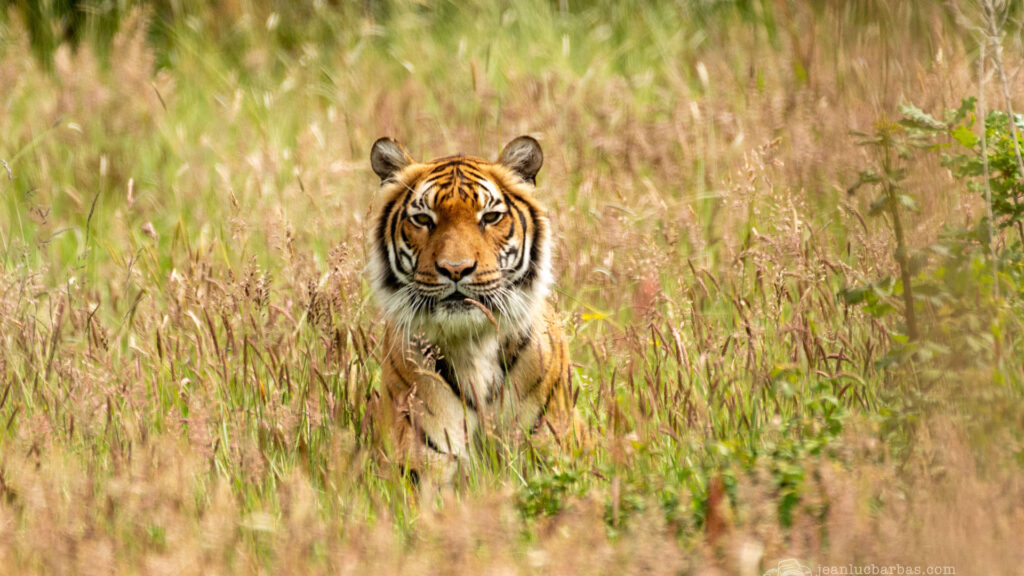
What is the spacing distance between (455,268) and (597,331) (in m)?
1.36

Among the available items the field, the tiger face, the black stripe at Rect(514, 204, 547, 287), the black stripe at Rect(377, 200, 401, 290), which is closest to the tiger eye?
the tiger face

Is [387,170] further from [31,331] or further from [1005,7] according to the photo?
[1005,7]

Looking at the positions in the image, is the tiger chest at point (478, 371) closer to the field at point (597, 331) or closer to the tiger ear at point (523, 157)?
the field at point (597, 331)

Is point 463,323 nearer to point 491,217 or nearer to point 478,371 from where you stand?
point 478,371

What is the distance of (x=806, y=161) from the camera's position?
5.46 m

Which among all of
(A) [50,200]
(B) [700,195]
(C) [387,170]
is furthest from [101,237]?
(B) [700,195]

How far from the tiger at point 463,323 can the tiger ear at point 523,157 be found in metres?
0.11

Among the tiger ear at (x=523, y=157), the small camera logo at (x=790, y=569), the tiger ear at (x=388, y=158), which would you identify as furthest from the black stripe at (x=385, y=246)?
the small camera logo at (x=790, y=569)

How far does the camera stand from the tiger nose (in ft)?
11.8

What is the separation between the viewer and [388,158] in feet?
13.5

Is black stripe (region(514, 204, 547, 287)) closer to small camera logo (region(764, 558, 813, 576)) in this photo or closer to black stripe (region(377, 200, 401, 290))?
black stripe (region(377, 200, 401, 290))

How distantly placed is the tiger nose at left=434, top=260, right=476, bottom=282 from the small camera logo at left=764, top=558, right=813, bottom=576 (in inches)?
58.3

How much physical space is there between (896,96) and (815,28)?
237 cm

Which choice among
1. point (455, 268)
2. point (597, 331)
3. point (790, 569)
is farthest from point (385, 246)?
point (790, 569)
